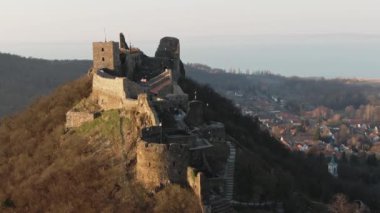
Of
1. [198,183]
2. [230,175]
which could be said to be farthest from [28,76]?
[198,183]

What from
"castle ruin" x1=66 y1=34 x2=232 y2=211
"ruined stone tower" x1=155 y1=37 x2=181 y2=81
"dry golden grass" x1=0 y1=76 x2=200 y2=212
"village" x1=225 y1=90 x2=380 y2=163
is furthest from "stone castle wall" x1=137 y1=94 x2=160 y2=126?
"village" x1=225 y1=90 x2=380 y2=163

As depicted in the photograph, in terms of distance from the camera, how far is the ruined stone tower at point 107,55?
121 feet

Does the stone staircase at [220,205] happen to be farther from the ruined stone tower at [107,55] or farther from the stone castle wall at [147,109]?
the ruined stone tower at [107,55]

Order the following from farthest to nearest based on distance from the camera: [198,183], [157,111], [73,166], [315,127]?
Answer: [315,127] → [73,166] → [157,111] → [198,183]

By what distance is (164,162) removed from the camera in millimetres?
23969

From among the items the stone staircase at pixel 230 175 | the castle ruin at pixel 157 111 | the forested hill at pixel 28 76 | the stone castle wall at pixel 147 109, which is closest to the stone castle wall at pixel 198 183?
the castle ruin at pixel 157 111

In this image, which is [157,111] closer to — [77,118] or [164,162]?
[164,162]

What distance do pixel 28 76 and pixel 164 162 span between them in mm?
109961

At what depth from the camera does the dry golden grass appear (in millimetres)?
25547

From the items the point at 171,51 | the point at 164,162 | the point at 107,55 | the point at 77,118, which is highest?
the point at 171,51

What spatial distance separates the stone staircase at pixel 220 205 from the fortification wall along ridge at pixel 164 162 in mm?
1329

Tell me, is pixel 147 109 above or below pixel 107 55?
below

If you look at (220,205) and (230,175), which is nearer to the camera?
(220,205)

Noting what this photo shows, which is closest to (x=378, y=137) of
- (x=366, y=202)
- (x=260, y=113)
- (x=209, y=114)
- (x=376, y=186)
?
(x=260, y=113)
